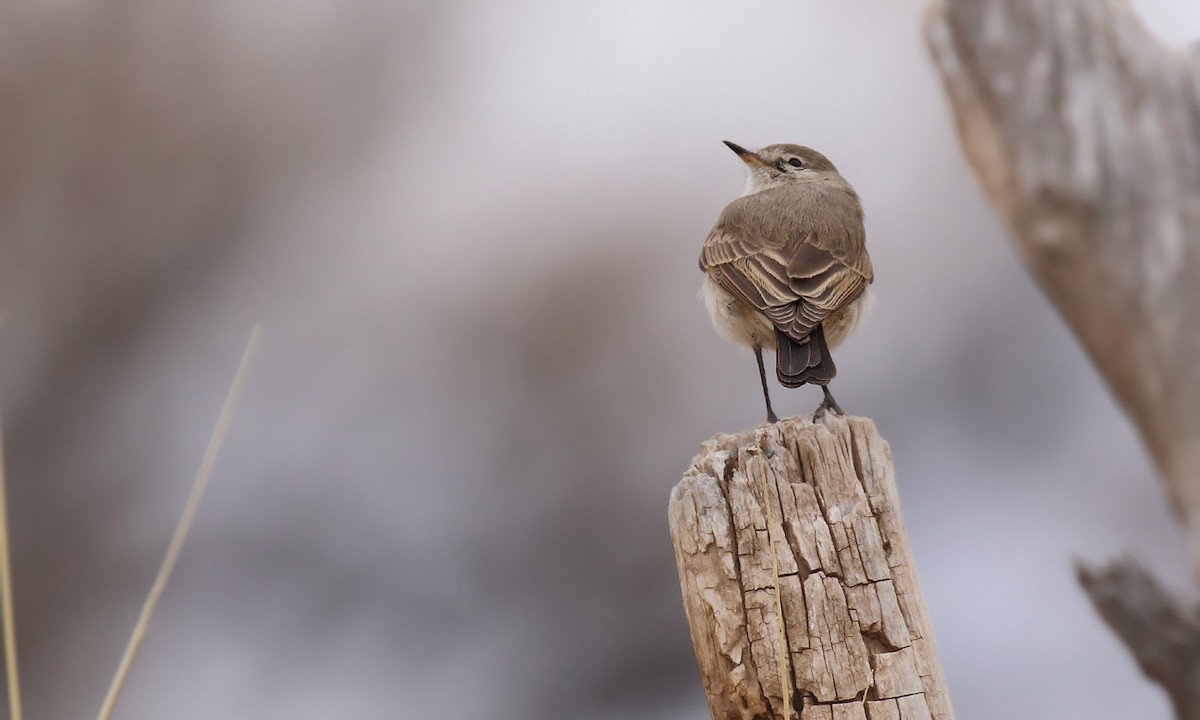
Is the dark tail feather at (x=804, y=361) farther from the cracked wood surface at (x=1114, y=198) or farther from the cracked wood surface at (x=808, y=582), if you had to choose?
the cracked wood surface at (x=1114, y=198)

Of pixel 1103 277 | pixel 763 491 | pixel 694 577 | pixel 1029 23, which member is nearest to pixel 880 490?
pixel 763 491

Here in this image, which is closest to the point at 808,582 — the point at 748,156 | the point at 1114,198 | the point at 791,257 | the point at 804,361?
the point at 1114,198

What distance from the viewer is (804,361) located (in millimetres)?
3301

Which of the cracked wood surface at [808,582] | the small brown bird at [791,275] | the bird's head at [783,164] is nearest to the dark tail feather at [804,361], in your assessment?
the small brown bird at [791,275]

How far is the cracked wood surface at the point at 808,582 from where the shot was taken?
2.08 meters

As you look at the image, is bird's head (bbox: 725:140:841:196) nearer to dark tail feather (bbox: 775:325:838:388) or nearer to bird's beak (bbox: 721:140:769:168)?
bird's beak (bbox: 721:140:769:168)

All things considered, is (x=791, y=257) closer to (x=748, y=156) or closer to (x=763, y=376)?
(x=763, y=376)

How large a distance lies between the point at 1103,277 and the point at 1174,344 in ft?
0.40

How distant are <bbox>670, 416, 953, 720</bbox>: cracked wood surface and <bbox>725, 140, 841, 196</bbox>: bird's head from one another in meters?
2.38

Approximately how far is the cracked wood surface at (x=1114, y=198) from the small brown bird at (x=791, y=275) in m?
1.72

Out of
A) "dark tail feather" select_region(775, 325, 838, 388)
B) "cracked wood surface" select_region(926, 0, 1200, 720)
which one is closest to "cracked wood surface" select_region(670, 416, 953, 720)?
"cracked wood surface" select_region(926, 0, 1200, 720)

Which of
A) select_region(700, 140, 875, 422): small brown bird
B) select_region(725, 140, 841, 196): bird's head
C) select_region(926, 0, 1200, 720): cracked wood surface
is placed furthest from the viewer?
select_region(725, 140, 841, 196): bird's head

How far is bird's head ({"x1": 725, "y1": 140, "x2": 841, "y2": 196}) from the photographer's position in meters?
4.50

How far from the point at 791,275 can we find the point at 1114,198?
6.87 ft
